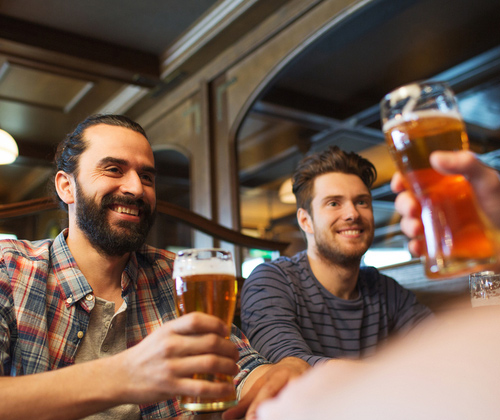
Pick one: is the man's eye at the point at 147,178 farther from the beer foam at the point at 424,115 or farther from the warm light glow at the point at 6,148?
the warm light glow at the point at 6,148

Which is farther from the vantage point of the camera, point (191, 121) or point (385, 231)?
point (385, 231)

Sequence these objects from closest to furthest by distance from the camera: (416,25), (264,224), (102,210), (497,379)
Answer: (497,379) → (102,210) → (416,25) → (264,224)

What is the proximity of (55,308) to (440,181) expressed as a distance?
3.31ft

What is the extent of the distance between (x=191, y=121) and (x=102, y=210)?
3759mm

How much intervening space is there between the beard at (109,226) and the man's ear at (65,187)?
11cm

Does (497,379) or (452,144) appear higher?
(452,144)

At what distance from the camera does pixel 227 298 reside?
2.79 ft

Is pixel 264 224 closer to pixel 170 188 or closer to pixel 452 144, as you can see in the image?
pixel 170 188

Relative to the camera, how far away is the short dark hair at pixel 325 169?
2.19m

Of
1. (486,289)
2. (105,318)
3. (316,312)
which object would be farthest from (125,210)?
(486,289)

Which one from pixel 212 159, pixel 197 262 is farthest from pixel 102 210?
pixel 212 159

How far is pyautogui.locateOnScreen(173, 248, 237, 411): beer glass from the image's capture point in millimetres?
806

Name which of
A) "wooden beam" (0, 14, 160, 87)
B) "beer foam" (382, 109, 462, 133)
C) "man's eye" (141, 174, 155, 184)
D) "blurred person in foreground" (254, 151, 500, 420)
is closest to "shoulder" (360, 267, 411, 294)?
"man's eye" (141, 174, 155, 184)

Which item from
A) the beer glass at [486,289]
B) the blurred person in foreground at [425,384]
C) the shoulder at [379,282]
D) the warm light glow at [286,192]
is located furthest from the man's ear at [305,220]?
the warm light glow at [286,192]
